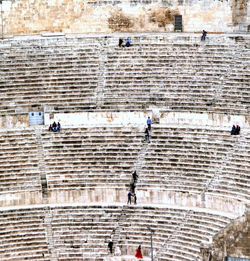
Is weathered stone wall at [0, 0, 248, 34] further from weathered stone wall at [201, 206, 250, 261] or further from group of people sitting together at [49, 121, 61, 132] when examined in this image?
weathered stone wall at [201, 206, 250, 261]

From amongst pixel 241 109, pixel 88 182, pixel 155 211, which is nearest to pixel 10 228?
pixel 88 182

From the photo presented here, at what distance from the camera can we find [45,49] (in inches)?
1131

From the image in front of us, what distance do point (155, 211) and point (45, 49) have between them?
9.71m

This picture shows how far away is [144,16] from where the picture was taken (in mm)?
29516

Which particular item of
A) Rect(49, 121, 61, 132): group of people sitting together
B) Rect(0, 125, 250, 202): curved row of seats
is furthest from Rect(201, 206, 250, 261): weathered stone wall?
Rect(49, 121, 61, 132): group of people sitting together

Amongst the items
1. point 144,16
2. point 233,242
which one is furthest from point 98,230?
point 144,16

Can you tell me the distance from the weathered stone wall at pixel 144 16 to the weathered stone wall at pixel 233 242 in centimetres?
1171

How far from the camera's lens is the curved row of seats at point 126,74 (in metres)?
26.1

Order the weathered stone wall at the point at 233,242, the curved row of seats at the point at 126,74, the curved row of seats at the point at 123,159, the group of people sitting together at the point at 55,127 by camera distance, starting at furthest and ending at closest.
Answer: the curved row of seats at the point at 126,74
the group of people sitting together at the point at 55,127
the curved row of seats at the point at 123,159
the weathered stone wall at the point at 233,242

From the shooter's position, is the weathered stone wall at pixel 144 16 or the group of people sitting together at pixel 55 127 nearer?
the group of people sitting together at pixel 55 127

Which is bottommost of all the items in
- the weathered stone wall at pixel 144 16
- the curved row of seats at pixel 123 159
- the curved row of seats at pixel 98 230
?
the curved row of seats at pixel 98 230

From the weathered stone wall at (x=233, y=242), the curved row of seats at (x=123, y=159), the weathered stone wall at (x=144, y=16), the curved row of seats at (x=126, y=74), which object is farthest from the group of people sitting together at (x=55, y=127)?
the weathered stone wall at (x=233, y=242)

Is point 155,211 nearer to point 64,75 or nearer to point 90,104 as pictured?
point 90,104

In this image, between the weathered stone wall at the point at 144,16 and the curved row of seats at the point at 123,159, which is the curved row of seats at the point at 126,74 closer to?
the weathered stone wall at the point at 144,16
